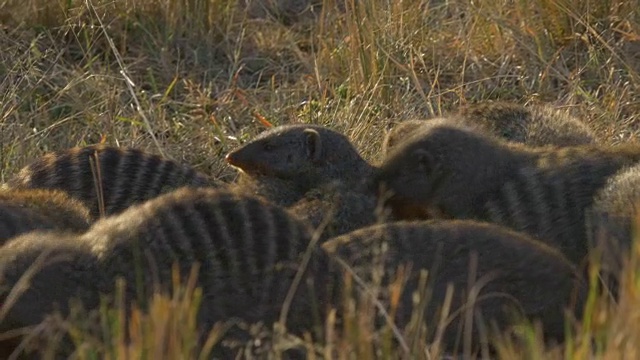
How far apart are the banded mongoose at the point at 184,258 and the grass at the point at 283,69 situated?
1.37m

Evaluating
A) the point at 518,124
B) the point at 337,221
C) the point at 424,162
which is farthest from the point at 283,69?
the point at 337,221

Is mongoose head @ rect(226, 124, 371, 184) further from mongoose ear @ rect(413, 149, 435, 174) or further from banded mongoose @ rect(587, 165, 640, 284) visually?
banded mongoose @ rect(587, 165, 640, 284)

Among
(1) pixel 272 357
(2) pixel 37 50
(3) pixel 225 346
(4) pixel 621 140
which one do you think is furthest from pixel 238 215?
(2) pixel 37 50

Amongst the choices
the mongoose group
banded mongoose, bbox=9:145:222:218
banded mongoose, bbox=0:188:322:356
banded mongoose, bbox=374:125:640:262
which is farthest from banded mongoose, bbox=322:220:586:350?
banded mongoose, bbox=9:145:222:218

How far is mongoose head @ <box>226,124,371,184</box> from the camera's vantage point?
3.82 m

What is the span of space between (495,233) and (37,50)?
7.68 ft

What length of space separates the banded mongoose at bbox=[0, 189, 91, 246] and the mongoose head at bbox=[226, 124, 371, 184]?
69cm

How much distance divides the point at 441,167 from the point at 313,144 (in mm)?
425

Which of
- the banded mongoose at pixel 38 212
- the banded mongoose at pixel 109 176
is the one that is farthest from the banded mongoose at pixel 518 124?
the banded mongoose at pixel 38 212

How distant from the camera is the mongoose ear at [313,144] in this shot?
3.84 m

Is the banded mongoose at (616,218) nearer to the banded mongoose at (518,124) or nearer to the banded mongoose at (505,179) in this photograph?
the banded mongoose at (505,179)

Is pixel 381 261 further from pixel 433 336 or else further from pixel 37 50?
pixel 37 50

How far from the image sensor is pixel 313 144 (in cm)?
386

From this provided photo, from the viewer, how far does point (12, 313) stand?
92.8 inches
